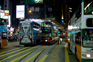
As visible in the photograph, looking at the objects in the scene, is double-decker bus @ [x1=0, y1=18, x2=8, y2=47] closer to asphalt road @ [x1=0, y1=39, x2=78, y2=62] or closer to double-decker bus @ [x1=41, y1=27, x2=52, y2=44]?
asphalt road @ [x1=0, y1=39, x2=78, y2=62]

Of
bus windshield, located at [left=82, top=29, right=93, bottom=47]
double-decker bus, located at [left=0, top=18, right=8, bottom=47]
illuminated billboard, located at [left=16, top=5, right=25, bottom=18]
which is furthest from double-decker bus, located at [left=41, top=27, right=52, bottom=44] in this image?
illuminated billboard, located at [left=16, top=5, right=25, bottom=18]

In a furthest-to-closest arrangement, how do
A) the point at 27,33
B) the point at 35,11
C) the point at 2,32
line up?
the point at 35,11 → the point at 27,33 → the point at 2,32

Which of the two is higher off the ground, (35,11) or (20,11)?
(35,11)

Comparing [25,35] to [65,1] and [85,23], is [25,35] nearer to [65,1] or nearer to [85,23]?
[85,23]

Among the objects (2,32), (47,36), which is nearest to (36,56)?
(2,32)

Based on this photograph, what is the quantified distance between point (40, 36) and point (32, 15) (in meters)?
24.6

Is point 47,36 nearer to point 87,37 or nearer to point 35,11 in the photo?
point 87,37

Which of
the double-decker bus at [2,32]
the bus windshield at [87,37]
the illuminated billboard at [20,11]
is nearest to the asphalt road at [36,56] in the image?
the double-decker bus at [2,32]

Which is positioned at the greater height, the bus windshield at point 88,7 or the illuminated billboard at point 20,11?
the illuminated billboard at point 20,11

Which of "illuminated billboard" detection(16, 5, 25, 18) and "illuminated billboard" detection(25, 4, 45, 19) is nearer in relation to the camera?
"illuminated billboard" detection(16, 5, 25, 18)

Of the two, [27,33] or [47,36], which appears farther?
[47,36]

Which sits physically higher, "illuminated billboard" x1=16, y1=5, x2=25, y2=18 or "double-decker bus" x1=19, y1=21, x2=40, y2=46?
"illuminated billboard" x1=16, y1=5, x2=25, y2=18

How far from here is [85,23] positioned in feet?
25.8

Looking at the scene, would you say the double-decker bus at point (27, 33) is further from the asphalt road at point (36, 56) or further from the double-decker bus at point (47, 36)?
the asphalt road at point (36, 56)
